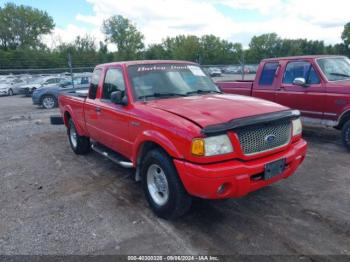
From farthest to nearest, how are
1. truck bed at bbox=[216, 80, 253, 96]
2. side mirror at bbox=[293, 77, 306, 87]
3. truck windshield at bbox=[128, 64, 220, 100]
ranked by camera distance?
truck bed at bbox=[216, 80, 253, 96] → side mirror at bbox=[293, 77, 306, 87] → truck windshield at bbox=[128, 64, 220, 100]

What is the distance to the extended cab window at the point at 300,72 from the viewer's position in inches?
273

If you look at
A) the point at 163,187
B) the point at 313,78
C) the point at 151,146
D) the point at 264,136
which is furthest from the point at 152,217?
the point at 313,78

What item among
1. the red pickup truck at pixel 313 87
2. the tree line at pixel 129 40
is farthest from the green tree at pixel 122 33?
the red pickup truck at pixel 313 87

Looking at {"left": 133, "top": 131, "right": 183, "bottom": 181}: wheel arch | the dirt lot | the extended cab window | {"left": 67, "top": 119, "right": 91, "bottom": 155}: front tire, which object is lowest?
the dirt lot

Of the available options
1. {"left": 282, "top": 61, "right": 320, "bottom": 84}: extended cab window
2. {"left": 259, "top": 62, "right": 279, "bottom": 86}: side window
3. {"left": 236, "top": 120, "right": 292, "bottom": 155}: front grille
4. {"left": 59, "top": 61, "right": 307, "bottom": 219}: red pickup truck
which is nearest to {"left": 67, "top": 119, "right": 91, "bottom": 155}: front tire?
{"left": 59, "top": 61, "right": 307, "bottom": 219}: red pickup truck

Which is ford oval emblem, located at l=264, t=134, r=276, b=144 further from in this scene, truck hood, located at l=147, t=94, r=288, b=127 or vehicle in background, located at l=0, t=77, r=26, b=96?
vehicle in background, located at l=0, t=77, r=26, b=96

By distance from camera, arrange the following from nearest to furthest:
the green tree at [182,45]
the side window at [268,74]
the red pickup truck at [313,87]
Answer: the red pickup truck at [313,87], the side window at [268,74], the green tree at [182,45]

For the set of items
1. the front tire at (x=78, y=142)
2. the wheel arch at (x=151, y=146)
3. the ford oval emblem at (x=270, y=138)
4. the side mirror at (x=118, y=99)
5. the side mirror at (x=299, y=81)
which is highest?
the side mirror at (x=299, y=81)

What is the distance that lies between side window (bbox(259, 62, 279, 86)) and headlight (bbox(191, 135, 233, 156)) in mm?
4987

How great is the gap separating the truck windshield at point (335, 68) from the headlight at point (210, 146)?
4526 millimetres

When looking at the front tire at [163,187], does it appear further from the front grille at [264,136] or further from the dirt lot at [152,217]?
the front grille at [264,136]

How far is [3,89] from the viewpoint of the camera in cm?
2452

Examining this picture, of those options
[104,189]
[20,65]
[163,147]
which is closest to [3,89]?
[20,65]

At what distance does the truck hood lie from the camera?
3506 millimetres
